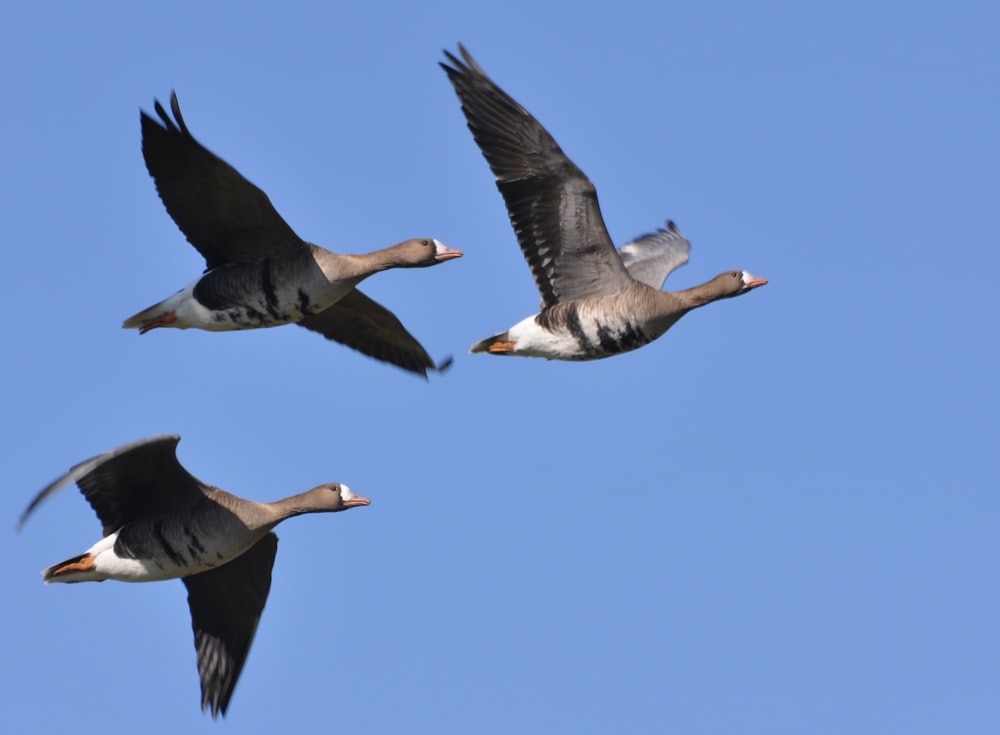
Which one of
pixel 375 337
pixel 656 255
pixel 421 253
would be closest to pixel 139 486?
pixel 421 253

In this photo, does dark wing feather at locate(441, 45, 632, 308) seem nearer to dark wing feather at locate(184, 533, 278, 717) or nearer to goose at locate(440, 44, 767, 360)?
goose at locate(440, 44, 767, 360)

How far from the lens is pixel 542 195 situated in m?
19.0

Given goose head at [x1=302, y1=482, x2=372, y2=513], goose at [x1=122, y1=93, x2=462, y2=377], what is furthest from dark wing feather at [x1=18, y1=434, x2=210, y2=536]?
goose at [x1=122, y1=93, x2=462, y2=377]

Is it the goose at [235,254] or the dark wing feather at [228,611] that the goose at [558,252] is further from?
the dark wing feather at [228,611]

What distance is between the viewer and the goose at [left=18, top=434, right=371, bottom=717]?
17.5 m

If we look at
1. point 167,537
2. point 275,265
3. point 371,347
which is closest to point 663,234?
point 371,347

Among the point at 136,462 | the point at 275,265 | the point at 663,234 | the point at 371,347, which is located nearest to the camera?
the point at 136,462

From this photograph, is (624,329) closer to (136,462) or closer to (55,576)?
(136,462)

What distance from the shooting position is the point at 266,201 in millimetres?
18438

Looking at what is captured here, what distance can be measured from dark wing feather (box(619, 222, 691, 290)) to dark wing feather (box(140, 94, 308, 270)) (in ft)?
19.2

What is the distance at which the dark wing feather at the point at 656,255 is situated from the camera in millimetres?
23266

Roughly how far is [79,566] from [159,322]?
2926 millimetres

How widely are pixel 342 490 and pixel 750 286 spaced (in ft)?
16.8

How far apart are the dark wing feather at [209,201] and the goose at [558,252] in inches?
93.1
